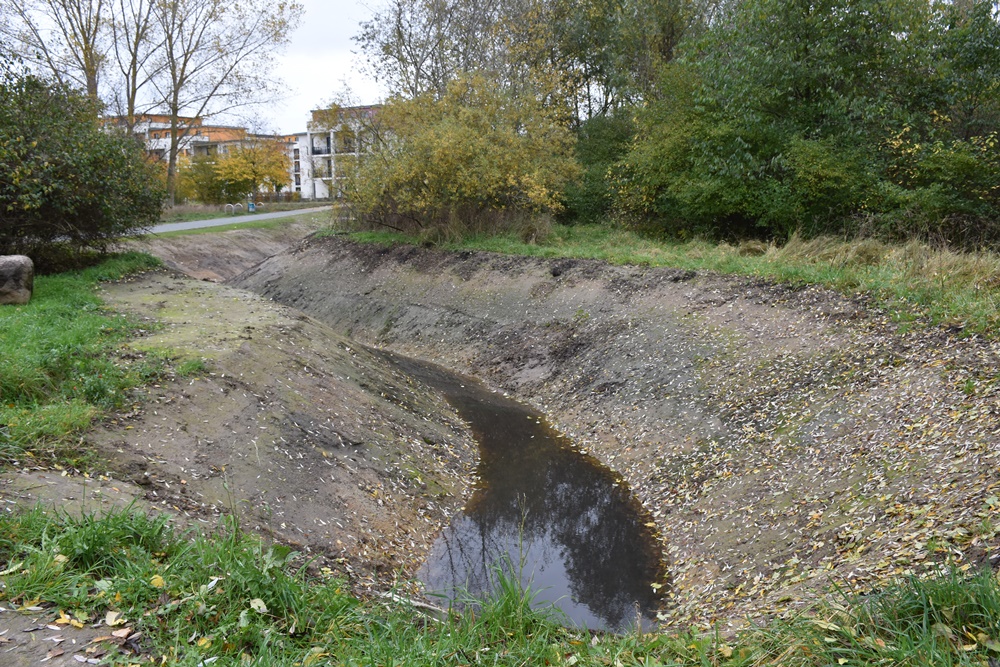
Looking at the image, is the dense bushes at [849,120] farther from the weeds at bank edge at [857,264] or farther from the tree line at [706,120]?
the weeds at bank edge at [857,264]

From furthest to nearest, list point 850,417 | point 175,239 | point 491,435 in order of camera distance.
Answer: point 175,239, point 491,435, point 850,417

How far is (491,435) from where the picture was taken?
12.7 m

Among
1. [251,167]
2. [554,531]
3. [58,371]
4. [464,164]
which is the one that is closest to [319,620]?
[554,531]

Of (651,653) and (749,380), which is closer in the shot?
(651,653)

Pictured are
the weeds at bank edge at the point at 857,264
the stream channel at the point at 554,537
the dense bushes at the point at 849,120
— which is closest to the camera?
the stream channel at the point at 554,537

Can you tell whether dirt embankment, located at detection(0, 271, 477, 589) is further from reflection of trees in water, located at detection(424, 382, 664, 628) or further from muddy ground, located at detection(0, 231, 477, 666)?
reflection of trees in water, located at detection(424, 382, 664, 628)

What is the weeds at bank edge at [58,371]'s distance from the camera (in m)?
6.93

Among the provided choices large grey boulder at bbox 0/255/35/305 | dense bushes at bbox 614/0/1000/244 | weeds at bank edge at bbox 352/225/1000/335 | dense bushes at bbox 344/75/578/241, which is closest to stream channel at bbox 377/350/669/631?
weeds at bank edge at bbox 352/225/1000/335

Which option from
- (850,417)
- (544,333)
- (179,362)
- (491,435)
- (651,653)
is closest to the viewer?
(651,653)

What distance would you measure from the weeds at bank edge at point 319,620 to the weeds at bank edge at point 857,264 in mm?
6432

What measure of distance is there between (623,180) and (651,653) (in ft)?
63.8

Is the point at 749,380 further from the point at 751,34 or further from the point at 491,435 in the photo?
the point at 751,34

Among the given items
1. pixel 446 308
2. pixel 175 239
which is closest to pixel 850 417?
pixel 446 308

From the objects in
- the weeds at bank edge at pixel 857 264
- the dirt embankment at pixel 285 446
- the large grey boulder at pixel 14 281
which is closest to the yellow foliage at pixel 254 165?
the weeds at bank edge at pixel 857 264
